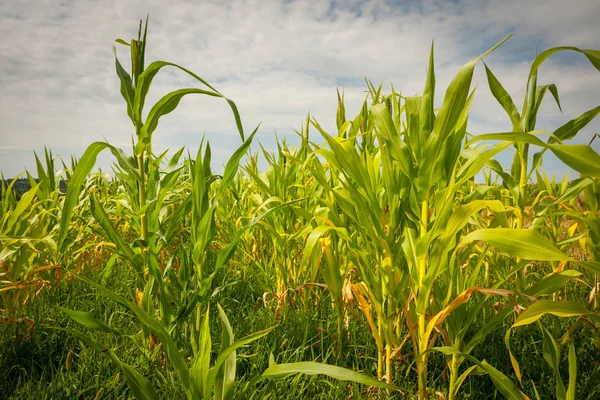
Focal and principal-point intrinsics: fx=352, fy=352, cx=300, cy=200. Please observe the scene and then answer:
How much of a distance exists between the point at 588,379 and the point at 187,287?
1.32 meters

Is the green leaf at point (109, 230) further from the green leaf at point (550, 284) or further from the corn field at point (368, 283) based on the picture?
the green leaf at point (550, 284)

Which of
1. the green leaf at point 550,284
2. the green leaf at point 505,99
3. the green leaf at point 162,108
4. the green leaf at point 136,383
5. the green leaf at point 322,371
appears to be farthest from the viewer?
the green leaf at point 505,99

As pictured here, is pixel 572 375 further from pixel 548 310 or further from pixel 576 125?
pixel 576 125

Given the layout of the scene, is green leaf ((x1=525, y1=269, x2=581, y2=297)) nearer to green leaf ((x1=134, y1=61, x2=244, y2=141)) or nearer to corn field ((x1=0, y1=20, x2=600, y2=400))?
corn field ((x1=0, y1=20, x2=600, y2=400))

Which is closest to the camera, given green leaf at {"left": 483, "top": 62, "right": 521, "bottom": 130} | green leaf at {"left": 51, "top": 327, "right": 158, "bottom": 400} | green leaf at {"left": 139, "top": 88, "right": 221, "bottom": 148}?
green leaf at {"left": 51, "top": 327, "right": 158, "bottom": 400}

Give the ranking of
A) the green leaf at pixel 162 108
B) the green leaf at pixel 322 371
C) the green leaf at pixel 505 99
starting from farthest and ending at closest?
1. the green leaf at pixel 505 99
2. the green leaf at pixel 162 108
3. the green leaf at pixel 322 371

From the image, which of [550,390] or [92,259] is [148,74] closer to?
[550,390]

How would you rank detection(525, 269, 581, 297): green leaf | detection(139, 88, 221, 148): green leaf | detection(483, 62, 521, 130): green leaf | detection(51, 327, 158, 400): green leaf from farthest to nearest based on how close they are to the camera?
detection(483, 62, 521, 130): green leaf, detection(139, 88, 221, 148): green leaf, detection(525, 269, 581, 297): green leaf, detection(51, 327, 158, 400): green leaf

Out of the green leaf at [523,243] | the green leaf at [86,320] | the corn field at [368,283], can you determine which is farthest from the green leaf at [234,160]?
the green leaf at [523,243]

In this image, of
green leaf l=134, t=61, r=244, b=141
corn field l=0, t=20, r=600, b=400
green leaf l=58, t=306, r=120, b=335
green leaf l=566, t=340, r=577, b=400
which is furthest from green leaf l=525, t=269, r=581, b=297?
green leaf l=58, t=306, r=120, b=335

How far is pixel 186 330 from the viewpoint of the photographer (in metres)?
1.38

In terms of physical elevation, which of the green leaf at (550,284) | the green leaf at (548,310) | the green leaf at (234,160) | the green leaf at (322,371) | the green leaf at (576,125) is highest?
the green leaf at (576,125)

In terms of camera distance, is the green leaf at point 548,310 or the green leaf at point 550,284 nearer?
the green leaf at point 548,310

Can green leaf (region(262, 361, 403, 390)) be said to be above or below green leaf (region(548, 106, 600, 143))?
below
